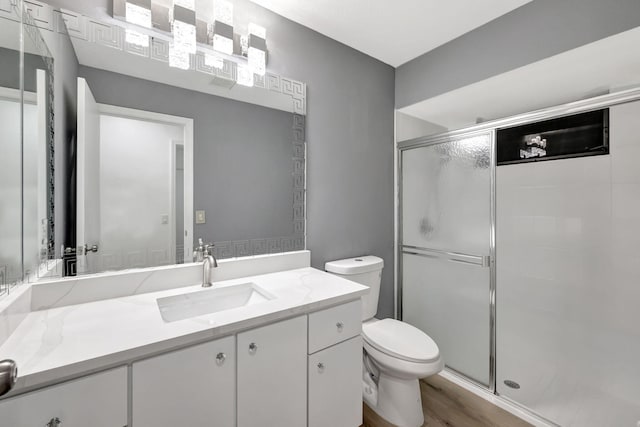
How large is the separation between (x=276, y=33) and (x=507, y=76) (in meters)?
1.43

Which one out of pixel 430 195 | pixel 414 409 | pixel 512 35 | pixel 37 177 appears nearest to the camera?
pixel 37 177

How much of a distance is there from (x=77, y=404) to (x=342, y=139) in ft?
5.90

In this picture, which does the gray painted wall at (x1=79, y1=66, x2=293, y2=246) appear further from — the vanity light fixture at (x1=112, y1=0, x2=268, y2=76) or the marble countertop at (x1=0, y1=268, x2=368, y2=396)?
the marble countertop at (x1=0, y1=268, x2=368, y2=396)

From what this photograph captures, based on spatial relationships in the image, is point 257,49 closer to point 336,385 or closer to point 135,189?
point 135,189

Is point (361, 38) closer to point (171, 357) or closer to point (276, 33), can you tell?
point (276, 33)

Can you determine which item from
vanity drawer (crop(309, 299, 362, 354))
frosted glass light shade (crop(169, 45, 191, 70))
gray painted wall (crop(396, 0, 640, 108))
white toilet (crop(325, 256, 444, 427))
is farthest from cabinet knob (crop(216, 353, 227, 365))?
gray painted wall (crop(396, 0, 640, 108))

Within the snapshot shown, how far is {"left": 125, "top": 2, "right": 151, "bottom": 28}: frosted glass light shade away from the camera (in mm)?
1249

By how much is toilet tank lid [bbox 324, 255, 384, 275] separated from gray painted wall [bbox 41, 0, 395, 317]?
68 millimetres

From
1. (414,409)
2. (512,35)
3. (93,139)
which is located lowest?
(414,409)

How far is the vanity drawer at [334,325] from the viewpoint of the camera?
1.21 metres

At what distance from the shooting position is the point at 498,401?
1.77m

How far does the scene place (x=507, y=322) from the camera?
176 centimetres

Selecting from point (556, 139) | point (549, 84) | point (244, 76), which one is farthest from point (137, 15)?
point (549, 84)

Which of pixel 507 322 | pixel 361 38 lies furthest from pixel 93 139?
pixel 507 322
